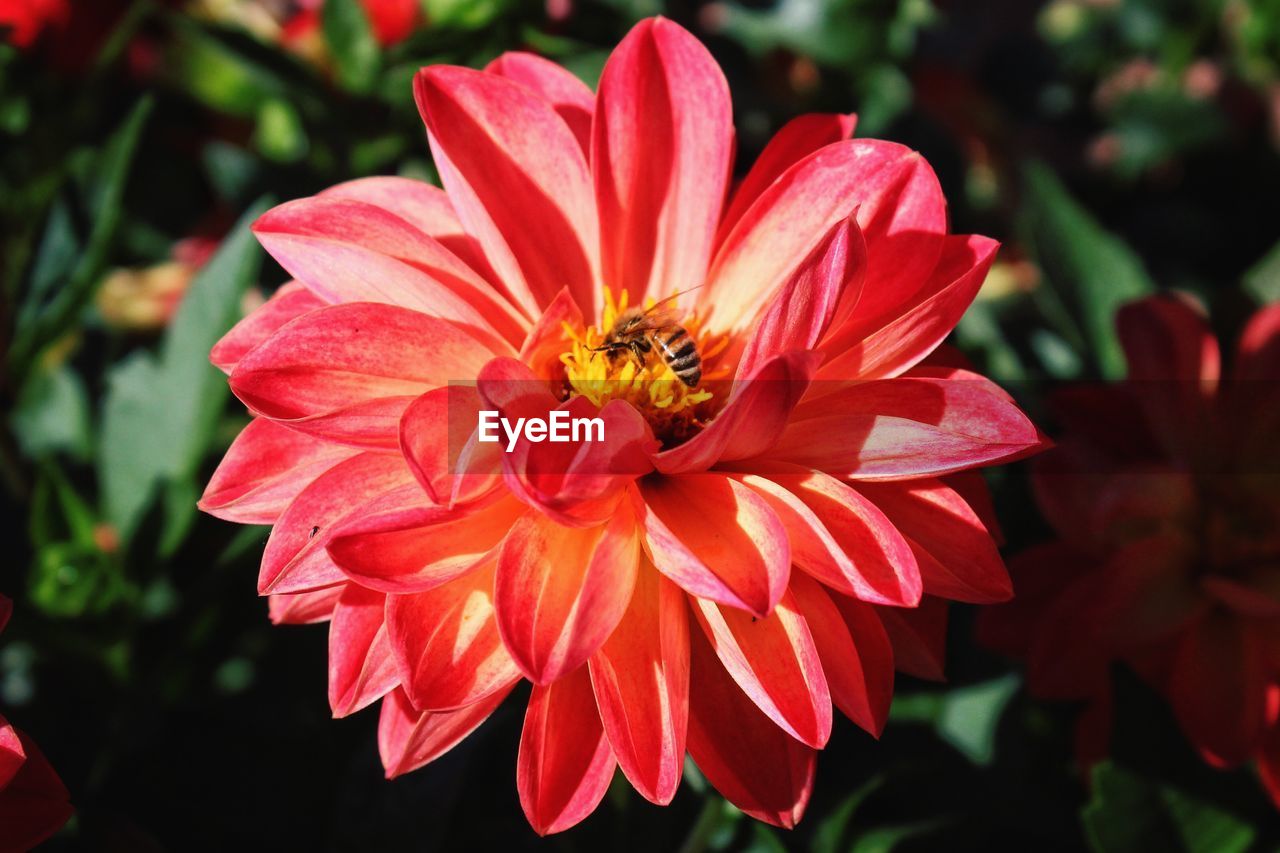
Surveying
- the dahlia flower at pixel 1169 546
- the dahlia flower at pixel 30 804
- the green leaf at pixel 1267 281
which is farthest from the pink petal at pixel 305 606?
the green leaf at pixel 1267 281

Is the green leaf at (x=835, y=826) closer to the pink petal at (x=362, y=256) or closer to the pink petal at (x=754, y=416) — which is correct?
the pink petal at (x=754, y=416)

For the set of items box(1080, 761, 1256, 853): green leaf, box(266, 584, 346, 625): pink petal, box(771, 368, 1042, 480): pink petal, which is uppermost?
box(771, 368, 1042, 480): pink petal

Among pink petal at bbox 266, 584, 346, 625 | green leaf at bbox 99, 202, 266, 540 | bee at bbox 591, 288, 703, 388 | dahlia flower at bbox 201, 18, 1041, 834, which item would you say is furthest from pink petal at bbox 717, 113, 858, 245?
green leaf at bbox 99, 202, 266, 540

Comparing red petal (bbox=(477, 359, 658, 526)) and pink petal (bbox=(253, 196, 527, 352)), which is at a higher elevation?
pink petal (bbox=(253, 196, 527, 352))

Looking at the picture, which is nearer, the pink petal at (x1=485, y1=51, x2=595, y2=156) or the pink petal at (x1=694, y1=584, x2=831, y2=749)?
the pink petal at (x1=694, y1=584, x2=831, y2=749)

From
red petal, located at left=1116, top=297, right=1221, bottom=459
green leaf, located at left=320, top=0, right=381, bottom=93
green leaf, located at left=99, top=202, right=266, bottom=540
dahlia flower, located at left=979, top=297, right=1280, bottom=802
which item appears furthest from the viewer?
green leaf, located at left=320, top=0, right=381, bottom=93

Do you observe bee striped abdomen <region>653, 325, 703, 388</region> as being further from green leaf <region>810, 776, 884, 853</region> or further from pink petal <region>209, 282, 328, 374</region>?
green leaf <region>810, 776, 884, 853</region>
